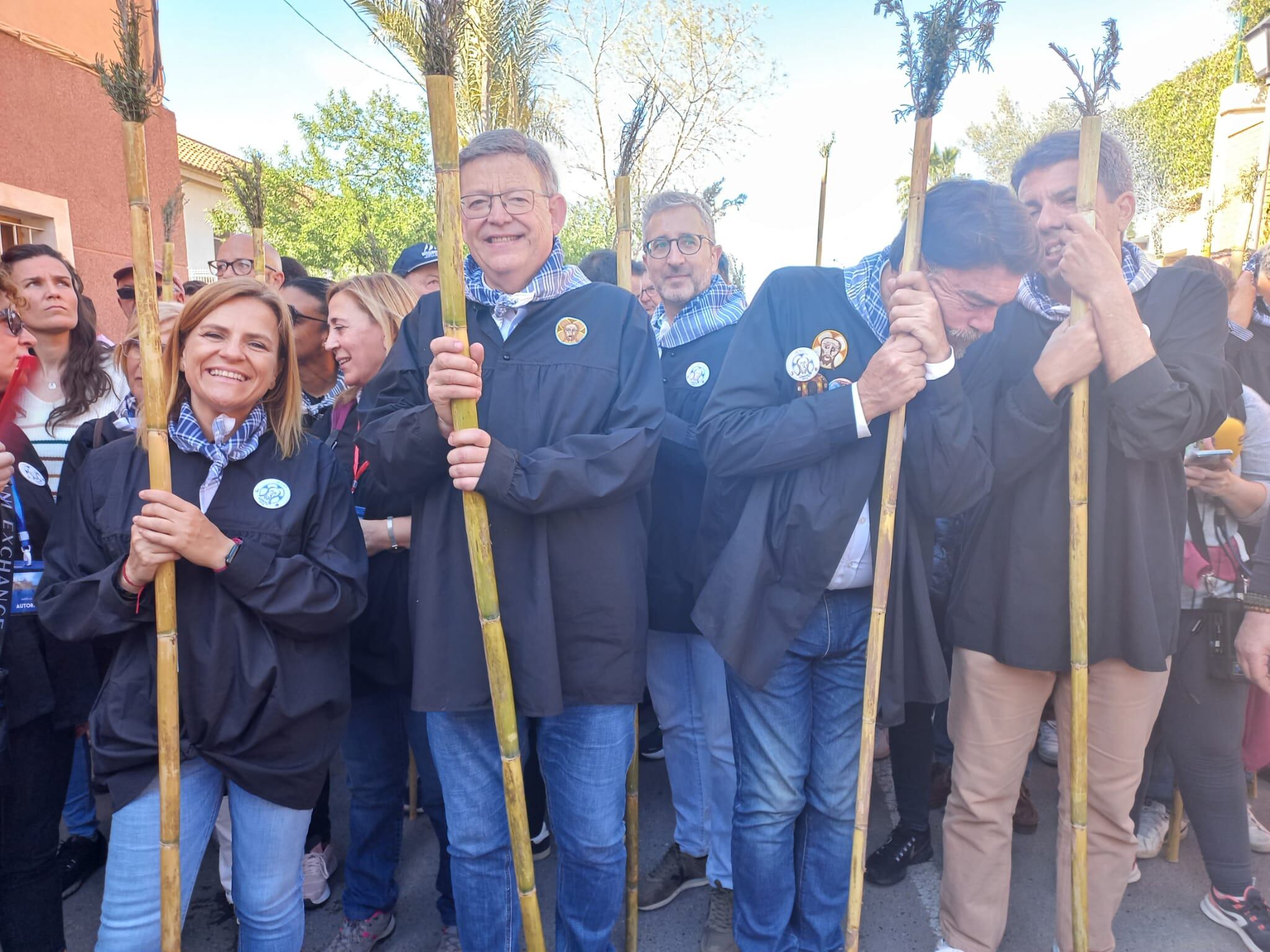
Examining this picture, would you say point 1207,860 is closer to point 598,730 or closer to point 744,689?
point 744,689

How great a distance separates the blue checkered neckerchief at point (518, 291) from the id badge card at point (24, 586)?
1.49m

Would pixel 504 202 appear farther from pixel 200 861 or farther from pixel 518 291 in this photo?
pixel 200 861

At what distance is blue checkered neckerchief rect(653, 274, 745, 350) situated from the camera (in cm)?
323

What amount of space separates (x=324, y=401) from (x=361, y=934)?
1903mm

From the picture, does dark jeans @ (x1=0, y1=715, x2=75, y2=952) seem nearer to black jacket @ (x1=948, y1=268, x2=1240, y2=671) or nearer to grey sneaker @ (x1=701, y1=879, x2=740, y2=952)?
grey sneaker @ (x1=701, y1=879, x2=740, y2=952)

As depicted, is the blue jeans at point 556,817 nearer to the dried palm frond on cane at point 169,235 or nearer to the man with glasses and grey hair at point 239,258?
the dried palm frond on cane at point 169,235

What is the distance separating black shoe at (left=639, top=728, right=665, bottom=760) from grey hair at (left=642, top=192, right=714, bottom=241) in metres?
2.62

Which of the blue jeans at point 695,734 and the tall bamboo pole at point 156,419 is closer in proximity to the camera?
the tall bamboo pole at point 156,419

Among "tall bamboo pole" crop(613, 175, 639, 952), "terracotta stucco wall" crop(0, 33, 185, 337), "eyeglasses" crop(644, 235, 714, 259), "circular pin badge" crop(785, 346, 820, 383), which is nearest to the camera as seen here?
"circular pin badge" crop(785, 346, 820, 383)

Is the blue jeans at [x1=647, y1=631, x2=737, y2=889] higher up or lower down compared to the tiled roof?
lower down

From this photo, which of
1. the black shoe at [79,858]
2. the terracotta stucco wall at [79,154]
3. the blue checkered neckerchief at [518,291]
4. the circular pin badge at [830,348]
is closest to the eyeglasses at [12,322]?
the blue checkered neckerchief at [518,291]

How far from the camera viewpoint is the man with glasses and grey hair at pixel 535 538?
7.07ft

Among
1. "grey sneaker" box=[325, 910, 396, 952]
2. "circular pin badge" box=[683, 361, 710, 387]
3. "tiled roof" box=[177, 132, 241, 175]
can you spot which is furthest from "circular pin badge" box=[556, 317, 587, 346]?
"tiled roof" box=[177, 132, 241, 175]

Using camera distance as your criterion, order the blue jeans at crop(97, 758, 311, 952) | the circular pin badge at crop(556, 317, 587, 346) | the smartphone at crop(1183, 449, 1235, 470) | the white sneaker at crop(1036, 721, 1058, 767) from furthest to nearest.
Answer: the white sneaker at crop(1036, 721, 1058, 767) → the smartphone at crop(1183, 449, 1235, 470) → the circular pin badge at crop(556, 317, 587, 346) → the blue jeans at crop(97, 758, 311, 952)
